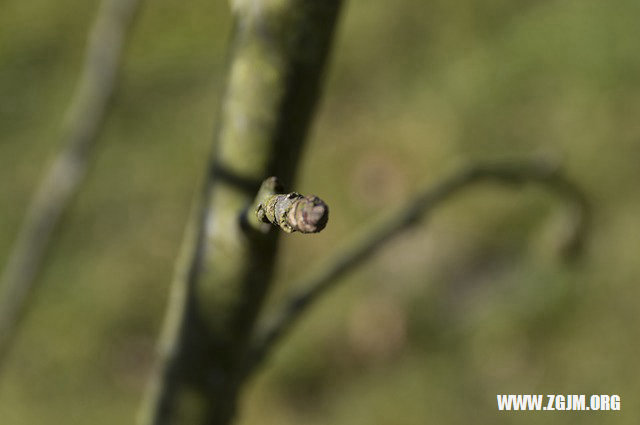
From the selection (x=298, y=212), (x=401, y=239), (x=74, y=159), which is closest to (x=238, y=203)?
(x=298, y=212)

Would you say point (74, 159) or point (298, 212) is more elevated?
point (74, 159)

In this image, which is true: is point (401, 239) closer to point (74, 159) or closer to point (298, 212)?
A: point (74, 159)

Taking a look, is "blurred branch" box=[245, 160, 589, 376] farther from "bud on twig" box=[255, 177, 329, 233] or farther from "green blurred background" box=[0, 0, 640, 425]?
"green blurred background" box=[0, 0, 640, 425]

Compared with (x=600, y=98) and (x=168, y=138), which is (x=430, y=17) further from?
(x=168, y=138)

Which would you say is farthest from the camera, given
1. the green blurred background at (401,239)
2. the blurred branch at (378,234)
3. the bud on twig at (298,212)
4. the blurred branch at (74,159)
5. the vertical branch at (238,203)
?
the green blurred background at (401,239)

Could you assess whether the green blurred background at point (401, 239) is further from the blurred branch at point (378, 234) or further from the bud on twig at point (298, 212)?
the bud on twig at point (298, 212)

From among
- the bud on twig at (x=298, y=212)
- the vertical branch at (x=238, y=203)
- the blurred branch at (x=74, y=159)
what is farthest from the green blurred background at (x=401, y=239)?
the bud on twig at (x=298, y=212)

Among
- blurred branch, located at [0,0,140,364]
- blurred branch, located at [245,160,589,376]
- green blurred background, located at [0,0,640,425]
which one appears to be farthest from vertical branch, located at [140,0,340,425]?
green blurred background, located at [0,0,640,425]
